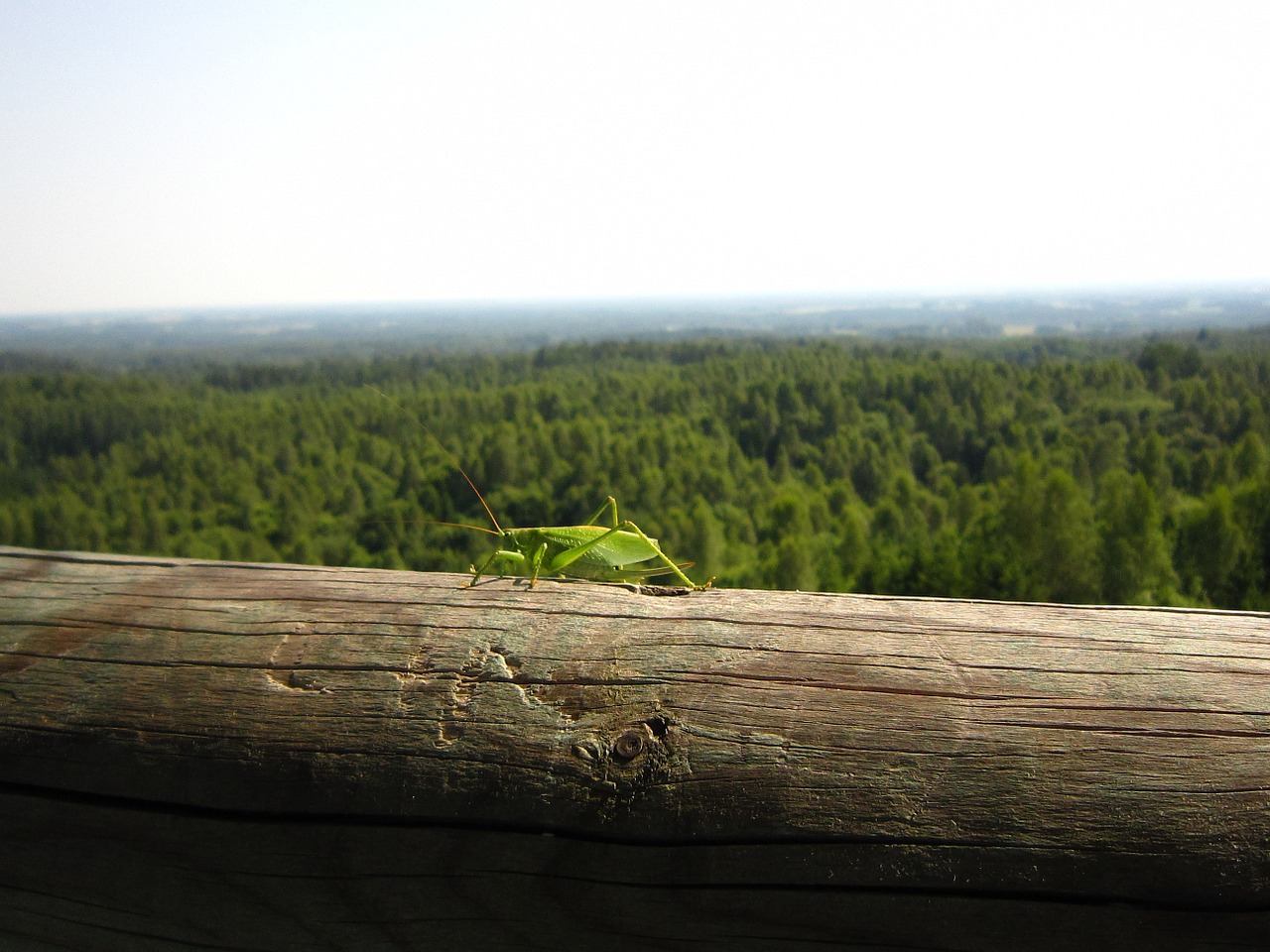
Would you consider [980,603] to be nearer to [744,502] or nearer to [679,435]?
[744,502]

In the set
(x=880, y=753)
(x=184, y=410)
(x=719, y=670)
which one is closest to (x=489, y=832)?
(x=719, y=670)

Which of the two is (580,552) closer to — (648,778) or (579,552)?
(579,552)

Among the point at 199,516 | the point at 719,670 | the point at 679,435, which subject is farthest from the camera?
the point at 679,435

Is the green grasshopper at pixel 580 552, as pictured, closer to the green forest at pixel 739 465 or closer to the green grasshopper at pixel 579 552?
the green grasshopper at pixel 579 552

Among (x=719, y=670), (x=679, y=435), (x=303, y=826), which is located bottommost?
(x=679, y=435)

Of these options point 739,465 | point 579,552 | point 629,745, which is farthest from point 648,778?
point 739,465

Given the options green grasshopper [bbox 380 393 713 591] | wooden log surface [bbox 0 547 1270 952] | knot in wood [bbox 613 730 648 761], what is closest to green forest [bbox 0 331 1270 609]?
green grasshopper [bbox 380 393 713 591]
